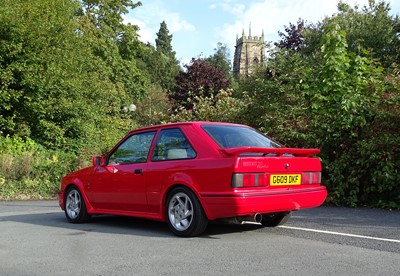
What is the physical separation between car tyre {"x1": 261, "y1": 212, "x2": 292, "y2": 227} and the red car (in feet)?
0.05

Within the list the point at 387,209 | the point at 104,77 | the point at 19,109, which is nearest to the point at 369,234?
the point at 387,209

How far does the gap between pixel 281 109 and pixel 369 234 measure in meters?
5.53

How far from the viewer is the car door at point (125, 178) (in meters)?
6.67

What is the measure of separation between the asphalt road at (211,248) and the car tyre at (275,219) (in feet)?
0.50

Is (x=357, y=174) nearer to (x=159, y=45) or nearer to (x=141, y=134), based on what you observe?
(x=141, y=134)

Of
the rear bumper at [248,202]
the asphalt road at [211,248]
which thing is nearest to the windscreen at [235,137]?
the rear bumper at [248,202]

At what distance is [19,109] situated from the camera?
1908cm

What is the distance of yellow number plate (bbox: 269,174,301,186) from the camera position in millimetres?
5895

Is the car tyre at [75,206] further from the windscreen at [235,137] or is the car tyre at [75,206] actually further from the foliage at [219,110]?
the foliage at [219,110]

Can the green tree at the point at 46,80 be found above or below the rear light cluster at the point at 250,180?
above

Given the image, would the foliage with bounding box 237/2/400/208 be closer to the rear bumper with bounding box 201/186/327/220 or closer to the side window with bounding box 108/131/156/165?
the rear bumper with bounding box 201/186/327/220

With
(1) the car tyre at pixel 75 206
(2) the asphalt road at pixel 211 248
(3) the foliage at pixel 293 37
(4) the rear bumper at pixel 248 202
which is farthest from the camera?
(3) the foliage at pixel 293 37

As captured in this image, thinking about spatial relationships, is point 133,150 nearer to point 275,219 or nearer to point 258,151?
point 258,151

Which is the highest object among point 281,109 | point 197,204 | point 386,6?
point 386,6
